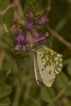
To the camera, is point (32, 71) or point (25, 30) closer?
point (25, 30)

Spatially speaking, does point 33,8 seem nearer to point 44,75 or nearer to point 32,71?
point 44,75

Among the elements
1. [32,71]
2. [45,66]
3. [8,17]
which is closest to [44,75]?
[45,66]

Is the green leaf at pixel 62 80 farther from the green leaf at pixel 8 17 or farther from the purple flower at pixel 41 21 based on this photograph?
the purple flower at pixel 41 21

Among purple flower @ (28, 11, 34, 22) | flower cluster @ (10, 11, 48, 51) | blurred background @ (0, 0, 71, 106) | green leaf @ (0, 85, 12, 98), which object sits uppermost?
purple flower @ (28, 11, 34, 22)

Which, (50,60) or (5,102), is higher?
(50,60)

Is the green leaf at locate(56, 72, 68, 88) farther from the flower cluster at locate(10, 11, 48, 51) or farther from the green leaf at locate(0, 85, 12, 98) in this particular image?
the flower cluster at locate(10, 11, 48, 51)

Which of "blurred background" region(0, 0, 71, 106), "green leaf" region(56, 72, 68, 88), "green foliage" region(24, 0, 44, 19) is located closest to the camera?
"green foliage" region(24, 0, 44, 19)

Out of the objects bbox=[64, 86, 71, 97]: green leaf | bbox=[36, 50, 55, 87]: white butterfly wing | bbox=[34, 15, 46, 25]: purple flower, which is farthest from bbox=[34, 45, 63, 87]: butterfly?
bbox=[64, 86, 71, 97]: green leaf

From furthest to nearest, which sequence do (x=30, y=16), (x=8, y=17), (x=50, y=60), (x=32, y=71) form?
(x=32, y=71) < (x=8, y=17) < (x=50, y=60) < (x=30, y=16)

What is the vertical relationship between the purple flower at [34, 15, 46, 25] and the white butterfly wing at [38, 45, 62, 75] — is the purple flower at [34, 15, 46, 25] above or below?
above
